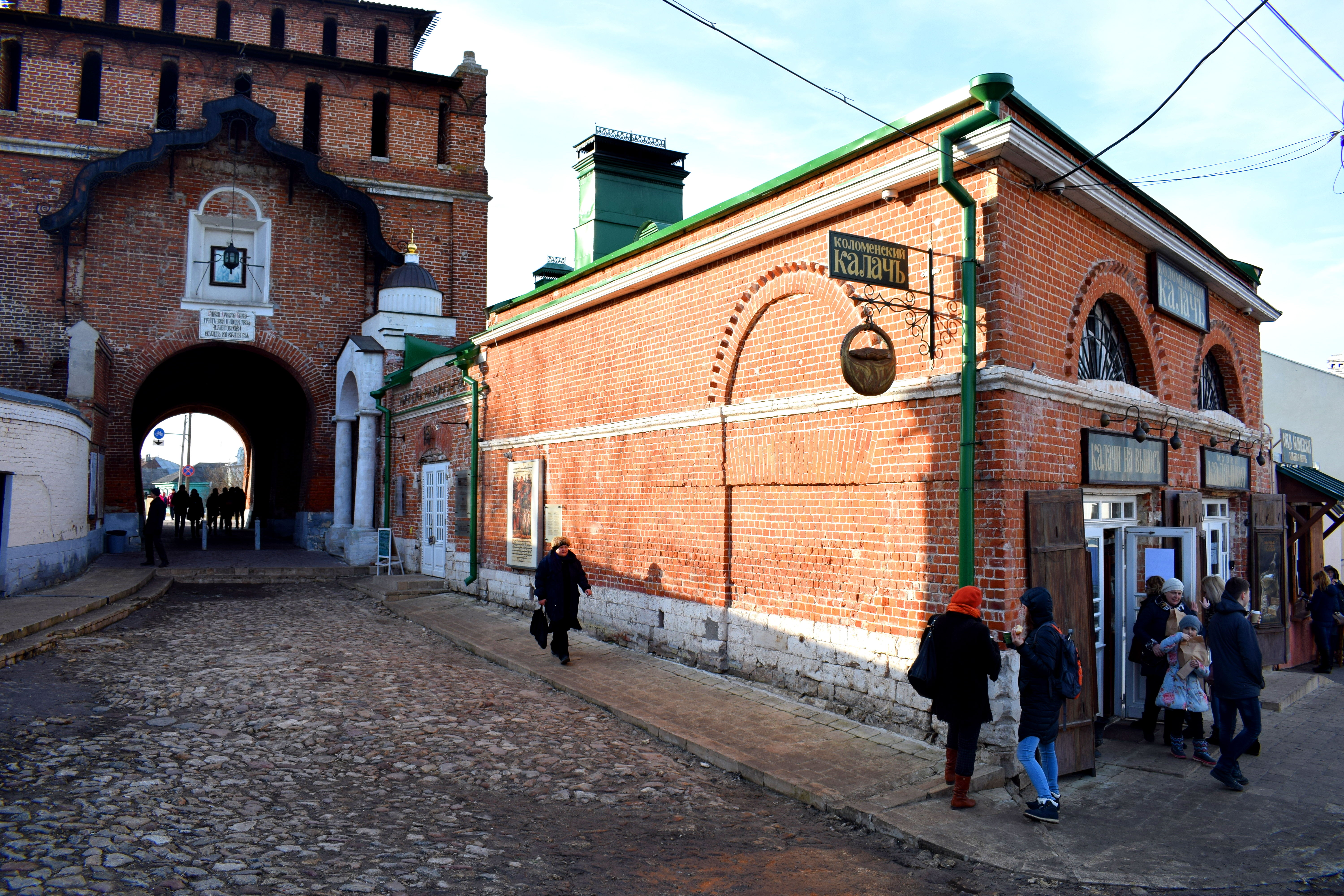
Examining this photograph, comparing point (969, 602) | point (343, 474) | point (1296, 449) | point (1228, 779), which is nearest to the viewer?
point (969, 602)

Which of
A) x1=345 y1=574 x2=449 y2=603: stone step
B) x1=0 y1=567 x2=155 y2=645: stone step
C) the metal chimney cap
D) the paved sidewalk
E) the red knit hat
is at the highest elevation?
the metal chimney cap

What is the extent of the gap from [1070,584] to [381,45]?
2651 centimetres

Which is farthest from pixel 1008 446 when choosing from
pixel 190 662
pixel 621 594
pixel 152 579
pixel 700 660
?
pixel 152 579

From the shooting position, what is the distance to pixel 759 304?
343 inches

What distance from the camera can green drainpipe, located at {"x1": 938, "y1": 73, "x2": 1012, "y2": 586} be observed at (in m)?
6.40

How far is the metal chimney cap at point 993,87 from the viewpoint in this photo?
20.9 ft

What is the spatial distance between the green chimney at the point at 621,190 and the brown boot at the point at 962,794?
42.3ft

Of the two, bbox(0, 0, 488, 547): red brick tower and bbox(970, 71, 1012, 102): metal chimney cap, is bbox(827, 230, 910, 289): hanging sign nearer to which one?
→ bbox(970, 71, 1012, 102): metal chimney cap

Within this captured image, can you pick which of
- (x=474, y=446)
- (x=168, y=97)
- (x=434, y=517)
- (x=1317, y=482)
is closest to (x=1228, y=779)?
(x=1317, y=482)

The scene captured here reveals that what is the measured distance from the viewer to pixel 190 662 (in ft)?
31.2

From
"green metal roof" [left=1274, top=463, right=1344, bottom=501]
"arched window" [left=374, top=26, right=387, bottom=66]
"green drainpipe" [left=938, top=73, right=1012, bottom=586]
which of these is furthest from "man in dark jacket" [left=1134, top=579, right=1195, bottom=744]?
"arched window" [left=374, top=26, right=387, bottom=66]

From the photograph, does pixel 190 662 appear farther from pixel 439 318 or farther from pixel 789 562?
pixel 439 318

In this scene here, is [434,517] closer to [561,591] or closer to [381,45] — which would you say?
[561,591]

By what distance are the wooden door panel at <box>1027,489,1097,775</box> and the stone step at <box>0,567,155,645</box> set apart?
10.9 m
